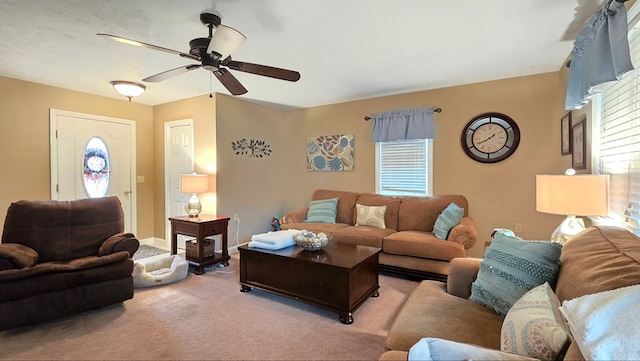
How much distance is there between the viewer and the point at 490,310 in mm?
1615

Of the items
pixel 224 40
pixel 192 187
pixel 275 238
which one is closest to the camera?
pixel 224 40

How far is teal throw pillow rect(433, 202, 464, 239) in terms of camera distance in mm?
3354

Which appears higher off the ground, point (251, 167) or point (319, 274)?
point (251, 167)

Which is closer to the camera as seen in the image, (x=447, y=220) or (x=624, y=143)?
(x=624, y=143)

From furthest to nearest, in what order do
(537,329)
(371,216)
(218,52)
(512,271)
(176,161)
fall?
(176,161) < (371,216) < (218,52) < (512,271) < (537,329)

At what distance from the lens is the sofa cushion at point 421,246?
3.09 meters

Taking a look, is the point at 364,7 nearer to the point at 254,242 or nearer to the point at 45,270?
Result: the point at 254,242

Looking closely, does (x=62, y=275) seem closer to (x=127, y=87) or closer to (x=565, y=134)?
(x=127, y=87)

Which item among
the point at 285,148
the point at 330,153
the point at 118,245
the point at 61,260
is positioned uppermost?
the point at 285,148

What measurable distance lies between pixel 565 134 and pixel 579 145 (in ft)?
1.89

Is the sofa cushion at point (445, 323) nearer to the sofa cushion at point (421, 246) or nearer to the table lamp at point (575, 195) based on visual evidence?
the table lamp at point (575, 195)

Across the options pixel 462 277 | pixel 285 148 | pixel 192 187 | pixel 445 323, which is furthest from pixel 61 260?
pixel 285 148

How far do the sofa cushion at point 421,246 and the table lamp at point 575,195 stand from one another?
1.03 m

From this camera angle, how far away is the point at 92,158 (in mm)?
4379
